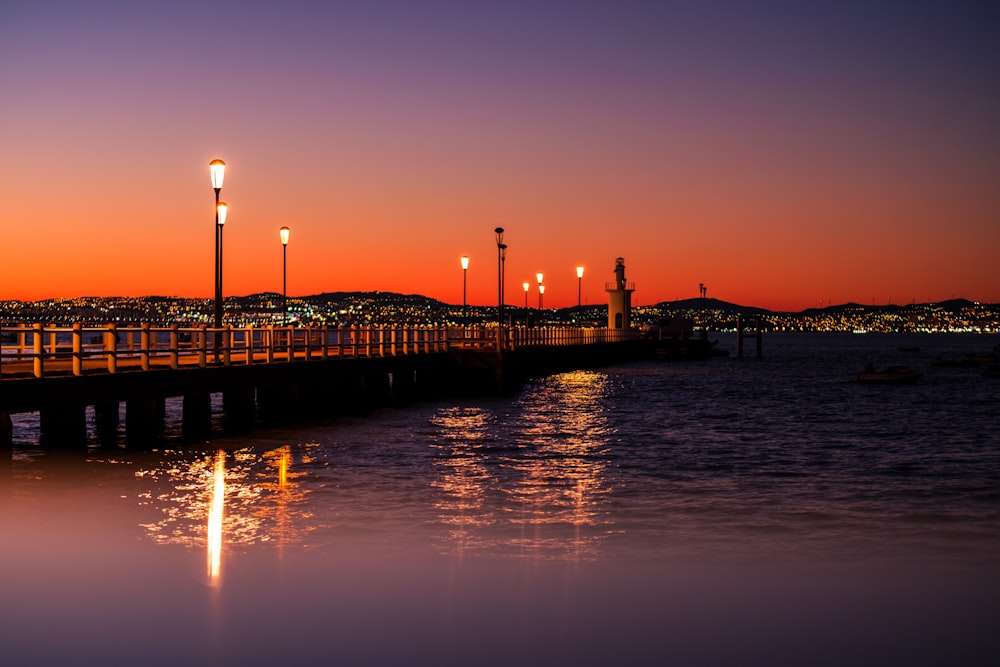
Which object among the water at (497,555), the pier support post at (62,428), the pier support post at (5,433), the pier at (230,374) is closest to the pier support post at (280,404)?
the pier at (230,374)

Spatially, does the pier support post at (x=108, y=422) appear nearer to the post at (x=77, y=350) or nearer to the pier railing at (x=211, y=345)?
the pier railing at (x=211, y=345)

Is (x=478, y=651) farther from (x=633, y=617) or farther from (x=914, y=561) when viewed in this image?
(x=914, y=561)

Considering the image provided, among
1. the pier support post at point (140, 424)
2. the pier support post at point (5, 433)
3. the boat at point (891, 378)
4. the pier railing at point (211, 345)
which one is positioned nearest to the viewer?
the pier support post at point (5, 433)

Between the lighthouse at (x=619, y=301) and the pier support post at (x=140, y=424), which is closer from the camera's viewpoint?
the pier support post at (x=140, y=424)

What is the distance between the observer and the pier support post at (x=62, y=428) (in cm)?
2292

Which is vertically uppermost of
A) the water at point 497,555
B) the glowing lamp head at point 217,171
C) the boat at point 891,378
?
the glowing lamp head at point 217,171

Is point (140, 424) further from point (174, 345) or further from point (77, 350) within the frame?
point (77, 350)

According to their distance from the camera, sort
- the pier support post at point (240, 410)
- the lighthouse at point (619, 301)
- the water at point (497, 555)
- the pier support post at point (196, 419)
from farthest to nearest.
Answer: the lighthouse at point (619, 301), the pier support post at point (240, 410), the pier support post at point (196, 419), the water at point (497, 555)

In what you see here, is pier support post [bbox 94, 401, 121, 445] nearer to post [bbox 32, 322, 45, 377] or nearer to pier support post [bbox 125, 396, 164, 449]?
pier support post [bbox 125, 396, 164, 449]

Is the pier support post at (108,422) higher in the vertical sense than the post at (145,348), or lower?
lower

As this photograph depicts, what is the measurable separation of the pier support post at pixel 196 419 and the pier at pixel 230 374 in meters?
0.03

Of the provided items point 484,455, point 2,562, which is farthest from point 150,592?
point 484,455

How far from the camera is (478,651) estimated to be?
9133 mm

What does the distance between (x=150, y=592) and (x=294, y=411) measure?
75.7 ft
